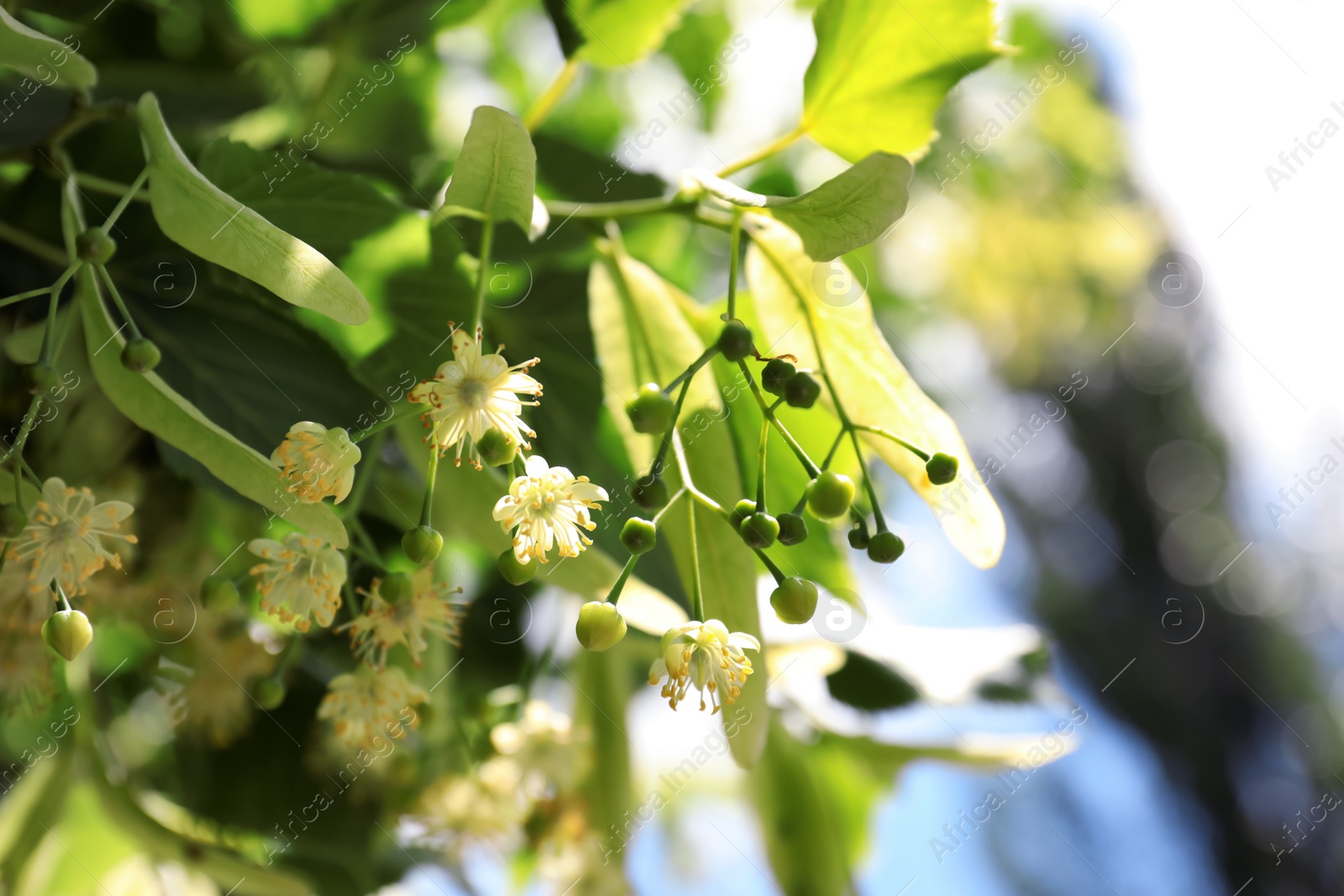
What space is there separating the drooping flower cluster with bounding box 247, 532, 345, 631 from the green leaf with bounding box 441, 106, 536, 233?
4.6 inches

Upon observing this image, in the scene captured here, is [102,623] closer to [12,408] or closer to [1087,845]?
[12,408]

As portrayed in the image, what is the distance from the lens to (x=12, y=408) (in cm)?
44

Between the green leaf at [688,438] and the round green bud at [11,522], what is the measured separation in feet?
0.63

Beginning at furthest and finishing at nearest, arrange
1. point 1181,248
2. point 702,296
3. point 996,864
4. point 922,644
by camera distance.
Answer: point 996,864 < point 1181,248 < point 702,296 < point 922,644

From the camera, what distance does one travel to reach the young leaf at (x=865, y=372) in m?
0.31

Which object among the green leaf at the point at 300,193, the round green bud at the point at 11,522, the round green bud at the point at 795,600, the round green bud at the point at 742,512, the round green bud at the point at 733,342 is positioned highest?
the round green bud at the point at 733,342

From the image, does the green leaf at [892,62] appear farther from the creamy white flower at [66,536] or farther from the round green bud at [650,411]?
the creamy white flower at [66,536]

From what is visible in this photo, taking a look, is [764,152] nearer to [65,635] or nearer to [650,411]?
[650,411]

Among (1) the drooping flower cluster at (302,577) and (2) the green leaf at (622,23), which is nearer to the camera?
(1) the drooping flower cluster at (302,577)

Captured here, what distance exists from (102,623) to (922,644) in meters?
0.46

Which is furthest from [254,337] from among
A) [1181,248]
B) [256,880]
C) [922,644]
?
[1181,248]

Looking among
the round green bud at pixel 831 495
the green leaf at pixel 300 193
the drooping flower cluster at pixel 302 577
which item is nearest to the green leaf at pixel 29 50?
the green leaf at pixel 300 193

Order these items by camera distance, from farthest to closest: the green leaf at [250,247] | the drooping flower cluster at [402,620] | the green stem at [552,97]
Result: the green stem at [552,97] → the drooping flower cluster at [402,620] → the green leaf at [250,247]

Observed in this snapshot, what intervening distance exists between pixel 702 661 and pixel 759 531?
0.05m
